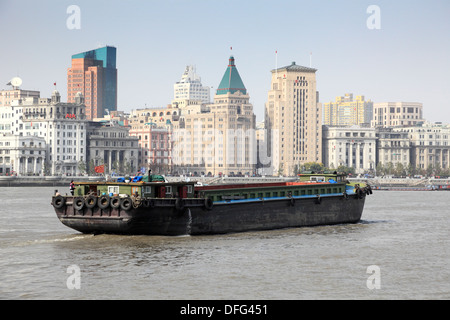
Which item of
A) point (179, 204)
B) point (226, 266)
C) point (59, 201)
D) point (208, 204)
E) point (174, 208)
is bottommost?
point (226, 266)

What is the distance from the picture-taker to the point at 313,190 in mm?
68812

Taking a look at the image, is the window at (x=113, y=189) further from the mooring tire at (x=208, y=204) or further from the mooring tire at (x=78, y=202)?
the mooring tire at (x=208, y=204)

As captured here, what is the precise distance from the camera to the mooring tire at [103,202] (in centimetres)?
5162

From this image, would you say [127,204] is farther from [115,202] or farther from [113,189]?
[113,189]

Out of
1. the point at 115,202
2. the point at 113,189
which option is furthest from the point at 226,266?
the point at 113,189

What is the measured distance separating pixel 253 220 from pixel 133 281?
73.6ft

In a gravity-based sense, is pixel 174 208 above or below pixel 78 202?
below

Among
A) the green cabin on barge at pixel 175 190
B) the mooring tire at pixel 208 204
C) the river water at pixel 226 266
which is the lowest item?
the river water at pixel 226 266

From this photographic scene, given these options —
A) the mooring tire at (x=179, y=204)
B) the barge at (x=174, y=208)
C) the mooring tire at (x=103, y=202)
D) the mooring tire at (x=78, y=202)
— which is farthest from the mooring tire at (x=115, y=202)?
the mooring tire at (x=179, y=204)

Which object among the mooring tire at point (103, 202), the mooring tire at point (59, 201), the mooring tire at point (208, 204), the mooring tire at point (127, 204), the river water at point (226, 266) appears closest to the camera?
the river water at point (226, 266)

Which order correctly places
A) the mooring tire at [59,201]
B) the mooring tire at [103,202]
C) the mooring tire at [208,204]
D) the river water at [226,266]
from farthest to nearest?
the mooring tire at [208,204] < the mooring tire at [59,201] < the mooring tire at [103,202] < the river water at [226,266]

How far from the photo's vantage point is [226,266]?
43.5 meters

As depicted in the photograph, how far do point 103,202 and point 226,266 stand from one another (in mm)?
12079
